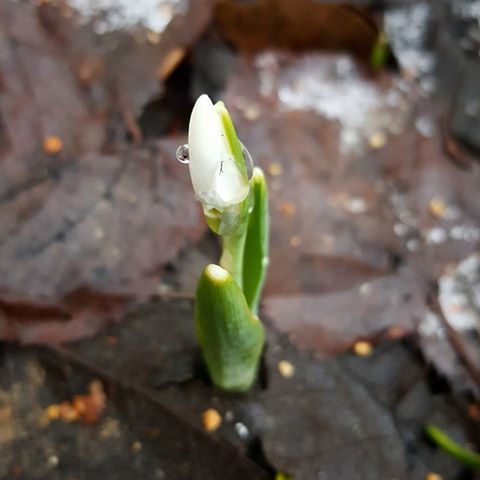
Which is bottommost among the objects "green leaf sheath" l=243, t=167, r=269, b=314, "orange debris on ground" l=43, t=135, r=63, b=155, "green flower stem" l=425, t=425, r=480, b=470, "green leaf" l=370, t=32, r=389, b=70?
"green flower stem" l=425, t=425, r=480, b=470

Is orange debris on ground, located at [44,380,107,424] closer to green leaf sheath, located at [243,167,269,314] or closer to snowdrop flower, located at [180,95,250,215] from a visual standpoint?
green leaf sheath, located at [243,167,269,314]

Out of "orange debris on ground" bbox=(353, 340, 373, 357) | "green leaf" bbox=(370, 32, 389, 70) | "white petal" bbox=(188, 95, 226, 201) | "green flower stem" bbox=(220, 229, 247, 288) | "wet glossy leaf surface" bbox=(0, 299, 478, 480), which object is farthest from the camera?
"green leaf" bbox=(370, 32, 389, 70)

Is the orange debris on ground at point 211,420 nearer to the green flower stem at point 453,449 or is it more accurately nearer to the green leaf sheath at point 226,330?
the green leaf sheath at point 226,330

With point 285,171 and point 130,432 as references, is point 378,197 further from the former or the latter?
point 130,432

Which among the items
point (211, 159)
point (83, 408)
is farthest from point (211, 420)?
point (211, 159)

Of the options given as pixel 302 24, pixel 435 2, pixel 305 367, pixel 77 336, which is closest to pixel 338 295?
pixel 305 367

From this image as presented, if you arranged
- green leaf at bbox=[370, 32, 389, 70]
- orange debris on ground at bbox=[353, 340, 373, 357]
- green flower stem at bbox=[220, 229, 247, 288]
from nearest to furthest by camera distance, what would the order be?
green flower stem at bbox=[220, 229, 247, 288]
orange debris on ground at bbox=[353, 340, 373, 357]
green leaf at bbox=[370, 32, 389, 70]

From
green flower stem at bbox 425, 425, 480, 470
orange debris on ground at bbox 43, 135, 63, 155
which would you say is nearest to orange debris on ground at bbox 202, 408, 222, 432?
green flower stem at bbox 425, 425, 480, 470
